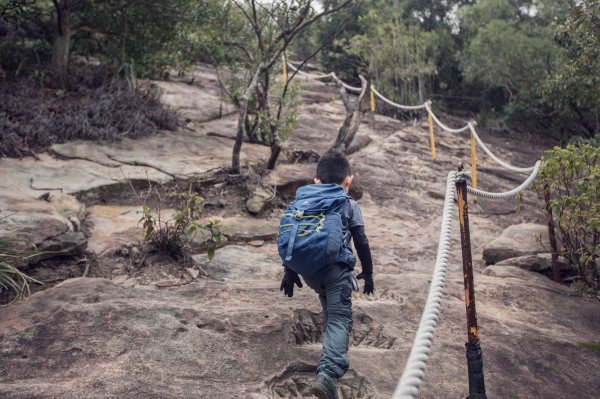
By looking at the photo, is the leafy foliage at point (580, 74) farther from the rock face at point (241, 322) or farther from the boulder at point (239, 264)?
the boulder at point (239, 264)

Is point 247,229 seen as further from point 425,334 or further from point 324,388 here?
point 425,334

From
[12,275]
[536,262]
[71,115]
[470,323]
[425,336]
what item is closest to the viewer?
[425,336]

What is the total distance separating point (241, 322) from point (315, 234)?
99 cm

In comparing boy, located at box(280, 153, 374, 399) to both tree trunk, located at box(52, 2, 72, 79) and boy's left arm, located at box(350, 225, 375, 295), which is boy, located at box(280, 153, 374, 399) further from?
tree trunk, located at box(52, 2, 72, 79)

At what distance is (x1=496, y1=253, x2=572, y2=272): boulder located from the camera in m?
5.97

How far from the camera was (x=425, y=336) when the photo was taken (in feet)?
6.73

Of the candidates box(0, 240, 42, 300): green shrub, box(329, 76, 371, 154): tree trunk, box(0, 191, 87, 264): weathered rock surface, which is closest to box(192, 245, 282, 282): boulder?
box(0, 191, 87, 264): weathered rock surface

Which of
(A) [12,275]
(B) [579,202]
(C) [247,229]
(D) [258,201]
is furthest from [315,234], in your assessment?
(D) [258,201]

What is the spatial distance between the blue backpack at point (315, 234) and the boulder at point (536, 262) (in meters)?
3.26

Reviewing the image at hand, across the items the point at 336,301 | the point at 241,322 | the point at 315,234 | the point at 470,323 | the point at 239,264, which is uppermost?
the point at 315,234

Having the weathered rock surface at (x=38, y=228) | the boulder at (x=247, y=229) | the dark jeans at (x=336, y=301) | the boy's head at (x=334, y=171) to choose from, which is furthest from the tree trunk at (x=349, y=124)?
the dark jeans at (x=336, y=301)

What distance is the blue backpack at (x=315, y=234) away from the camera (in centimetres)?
329

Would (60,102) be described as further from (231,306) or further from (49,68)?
(231,306)

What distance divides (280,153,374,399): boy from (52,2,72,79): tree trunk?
654cm
